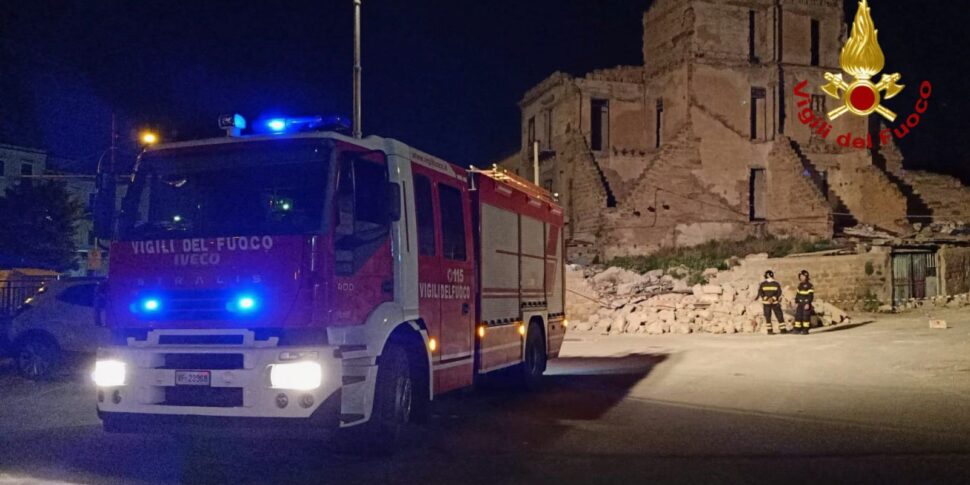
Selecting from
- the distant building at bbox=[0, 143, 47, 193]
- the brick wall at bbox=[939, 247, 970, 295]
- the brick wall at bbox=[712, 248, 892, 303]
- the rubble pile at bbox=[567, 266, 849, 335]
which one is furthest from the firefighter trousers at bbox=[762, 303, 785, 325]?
the distant building at bbox=[0, 143, 47, 193]

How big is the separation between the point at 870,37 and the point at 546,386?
23.0m

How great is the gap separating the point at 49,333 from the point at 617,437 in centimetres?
972

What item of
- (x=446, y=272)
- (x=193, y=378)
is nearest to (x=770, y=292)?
(x=446, y=272)

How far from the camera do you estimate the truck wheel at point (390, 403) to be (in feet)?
24.9

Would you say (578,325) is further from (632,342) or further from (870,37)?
(870,37)

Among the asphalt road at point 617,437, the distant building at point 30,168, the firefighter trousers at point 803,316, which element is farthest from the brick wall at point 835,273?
the distant building at point 30,168

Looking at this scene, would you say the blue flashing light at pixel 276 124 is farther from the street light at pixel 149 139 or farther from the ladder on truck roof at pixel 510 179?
the ladder on truck roof at pixel 510 179

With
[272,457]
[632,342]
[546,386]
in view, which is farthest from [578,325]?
[272,457]

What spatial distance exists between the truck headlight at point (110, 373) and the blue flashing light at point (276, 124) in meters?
2.51

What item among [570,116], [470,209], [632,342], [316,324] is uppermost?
[570,116]

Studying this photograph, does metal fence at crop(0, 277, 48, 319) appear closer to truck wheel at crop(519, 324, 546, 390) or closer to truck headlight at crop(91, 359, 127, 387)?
truck wheel at crop(519, 324, 546, 390)

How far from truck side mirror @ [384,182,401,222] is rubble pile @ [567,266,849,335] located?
59.7ft

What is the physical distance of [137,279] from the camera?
24.5 feet

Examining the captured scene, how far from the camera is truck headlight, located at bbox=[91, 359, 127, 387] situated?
24.0ft
